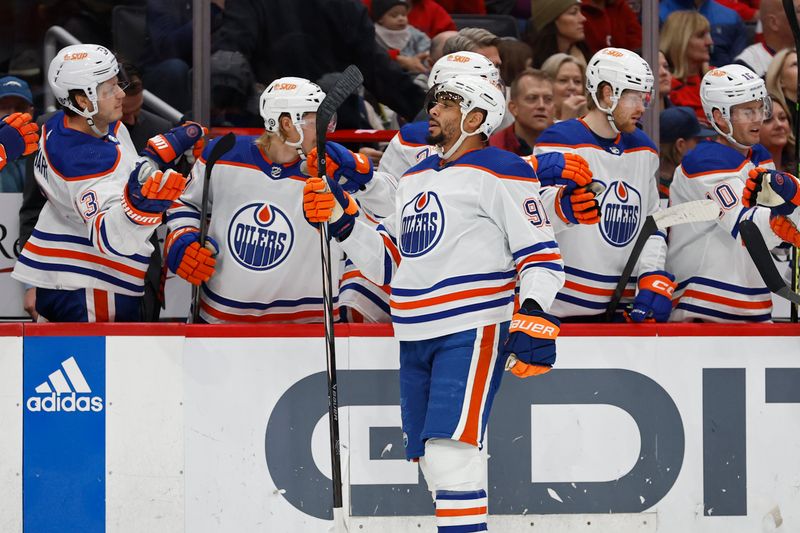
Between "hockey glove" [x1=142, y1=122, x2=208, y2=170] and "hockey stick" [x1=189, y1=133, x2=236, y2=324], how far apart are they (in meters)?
0.09

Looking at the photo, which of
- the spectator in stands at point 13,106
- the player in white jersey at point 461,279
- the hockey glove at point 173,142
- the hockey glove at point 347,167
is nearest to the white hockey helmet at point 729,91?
the player in white jersey at point 461,279

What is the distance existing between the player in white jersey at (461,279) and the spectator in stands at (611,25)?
1.42 meters

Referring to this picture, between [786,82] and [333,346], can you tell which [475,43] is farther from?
[333,346]

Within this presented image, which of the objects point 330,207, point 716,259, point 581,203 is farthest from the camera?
point 716,259

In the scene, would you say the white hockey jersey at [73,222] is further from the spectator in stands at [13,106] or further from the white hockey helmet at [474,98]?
the white hockey helmet at [474,98]

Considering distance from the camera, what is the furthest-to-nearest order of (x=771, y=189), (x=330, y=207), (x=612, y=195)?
(x=612, y=195), (x=771, y=189), (x=330, y=207)

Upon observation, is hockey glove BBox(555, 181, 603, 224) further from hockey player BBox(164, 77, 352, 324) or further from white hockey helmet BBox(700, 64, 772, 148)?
hockey player BBox(164, 77, 352, 324)

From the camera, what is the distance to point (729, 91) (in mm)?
4012

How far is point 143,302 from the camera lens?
405 cm

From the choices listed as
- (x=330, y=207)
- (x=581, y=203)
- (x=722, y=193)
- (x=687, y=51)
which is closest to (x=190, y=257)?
(x=330, y=207)

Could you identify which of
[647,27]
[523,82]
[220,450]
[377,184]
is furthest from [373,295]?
[647,27]

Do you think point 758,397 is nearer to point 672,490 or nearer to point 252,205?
point 672,490

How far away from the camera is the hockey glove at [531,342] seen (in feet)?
10.1

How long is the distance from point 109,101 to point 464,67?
1.10 meters
